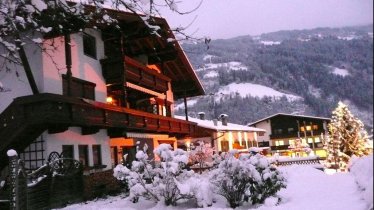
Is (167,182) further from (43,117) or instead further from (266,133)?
(266,133)

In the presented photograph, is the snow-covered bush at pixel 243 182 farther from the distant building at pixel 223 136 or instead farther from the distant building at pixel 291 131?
the distant building at pixel 291 131

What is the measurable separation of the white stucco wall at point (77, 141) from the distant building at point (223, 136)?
630 inches

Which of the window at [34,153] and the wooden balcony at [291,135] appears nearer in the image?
the window at [34,153]

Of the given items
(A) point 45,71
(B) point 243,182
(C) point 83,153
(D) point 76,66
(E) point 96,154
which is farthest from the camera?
(E) point 96,154

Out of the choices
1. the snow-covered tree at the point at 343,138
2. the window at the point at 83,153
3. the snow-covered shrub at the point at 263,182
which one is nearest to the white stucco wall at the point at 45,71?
the window at the point at 83,153

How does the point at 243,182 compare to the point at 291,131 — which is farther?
the point at 291,131

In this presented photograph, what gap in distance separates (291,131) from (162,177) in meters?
67.4

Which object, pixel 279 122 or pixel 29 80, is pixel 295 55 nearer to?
pixel 279 122

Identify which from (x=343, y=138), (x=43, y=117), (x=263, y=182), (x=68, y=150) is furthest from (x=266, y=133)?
(x=263, y=182)

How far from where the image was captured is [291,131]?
248ft

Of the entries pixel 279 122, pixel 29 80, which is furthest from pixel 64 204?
pixel 279 122

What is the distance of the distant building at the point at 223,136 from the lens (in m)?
39.5

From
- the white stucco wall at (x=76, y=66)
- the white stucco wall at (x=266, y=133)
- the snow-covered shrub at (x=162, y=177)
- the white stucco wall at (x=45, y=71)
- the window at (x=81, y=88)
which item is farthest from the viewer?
the white stucco wall at (x=266, y=133)

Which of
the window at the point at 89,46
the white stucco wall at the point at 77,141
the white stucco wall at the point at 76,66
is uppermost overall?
the window at the point at 89,46
